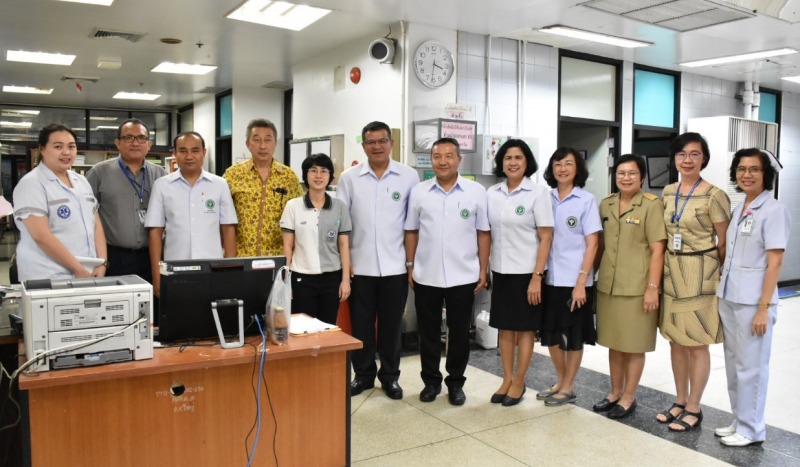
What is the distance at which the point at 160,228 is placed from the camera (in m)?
3.61

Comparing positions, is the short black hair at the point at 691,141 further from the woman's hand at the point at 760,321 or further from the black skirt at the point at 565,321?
the black skirt at the point at 565,321

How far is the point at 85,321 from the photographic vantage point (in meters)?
2.27

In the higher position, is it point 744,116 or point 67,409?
point 744,116

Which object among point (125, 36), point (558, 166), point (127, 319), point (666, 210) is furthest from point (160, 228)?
point (125, 36)

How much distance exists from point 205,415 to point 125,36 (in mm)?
4760

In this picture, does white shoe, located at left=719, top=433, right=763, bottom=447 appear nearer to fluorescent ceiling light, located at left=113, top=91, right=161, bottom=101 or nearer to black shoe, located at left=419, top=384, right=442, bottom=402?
black shoe, located at left=419, top=384, right=442, bottom=402

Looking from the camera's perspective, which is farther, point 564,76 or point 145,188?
point 564,76

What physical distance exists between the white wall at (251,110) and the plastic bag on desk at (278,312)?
21.6 feet

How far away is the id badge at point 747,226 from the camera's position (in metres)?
3.29

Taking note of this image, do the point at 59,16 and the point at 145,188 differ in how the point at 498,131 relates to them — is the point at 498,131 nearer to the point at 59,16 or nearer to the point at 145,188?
the point at 145,188

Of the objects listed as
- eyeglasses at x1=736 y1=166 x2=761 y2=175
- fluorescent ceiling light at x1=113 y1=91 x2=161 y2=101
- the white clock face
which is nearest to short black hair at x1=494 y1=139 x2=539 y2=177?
eyeglasses at x1=736 y1=166 x2=761 y2=175

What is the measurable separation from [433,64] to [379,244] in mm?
2147

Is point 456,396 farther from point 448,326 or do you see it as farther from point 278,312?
point 278,312

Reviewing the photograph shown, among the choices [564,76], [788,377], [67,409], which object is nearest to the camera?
[67,409]
